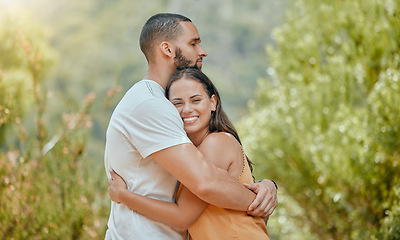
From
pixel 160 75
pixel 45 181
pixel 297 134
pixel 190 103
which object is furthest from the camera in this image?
pixel 297 134

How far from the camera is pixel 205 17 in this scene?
2689 cm

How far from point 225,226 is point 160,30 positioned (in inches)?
34.7

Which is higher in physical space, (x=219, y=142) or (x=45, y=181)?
(x=219, y=142)

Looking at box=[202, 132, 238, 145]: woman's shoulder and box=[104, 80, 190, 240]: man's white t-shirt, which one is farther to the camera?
box=[202, 132, 238, 145]: woman's shoulder

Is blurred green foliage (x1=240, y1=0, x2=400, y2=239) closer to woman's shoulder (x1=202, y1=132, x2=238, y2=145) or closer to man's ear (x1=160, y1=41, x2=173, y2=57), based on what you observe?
woman's shoulder (x1=202, y1=132, x2=238, y2=145)

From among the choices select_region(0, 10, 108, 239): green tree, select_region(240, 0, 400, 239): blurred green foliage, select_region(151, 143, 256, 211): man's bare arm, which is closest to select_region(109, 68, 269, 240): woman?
select_region(151, 143, 256, 211): man's bare arm

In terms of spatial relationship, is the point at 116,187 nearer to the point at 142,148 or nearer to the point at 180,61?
the point at 142,148

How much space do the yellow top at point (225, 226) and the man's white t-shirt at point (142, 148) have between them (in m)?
0.09

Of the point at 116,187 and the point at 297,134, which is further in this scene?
the point at 297,134

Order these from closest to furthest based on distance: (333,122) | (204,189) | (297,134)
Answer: (204,189) < (333,122) < (297,134)

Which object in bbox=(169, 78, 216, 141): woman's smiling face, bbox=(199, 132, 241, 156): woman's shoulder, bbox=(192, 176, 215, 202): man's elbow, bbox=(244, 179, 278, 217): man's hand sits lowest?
bbox=(244, 179, 278, 217): man's hand

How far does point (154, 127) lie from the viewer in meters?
1.65

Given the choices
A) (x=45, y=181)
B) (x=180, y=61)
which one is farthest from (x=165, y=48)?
(x=45, y=181)

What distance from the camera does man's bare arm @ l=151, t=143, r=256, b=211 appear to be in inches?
63.0
